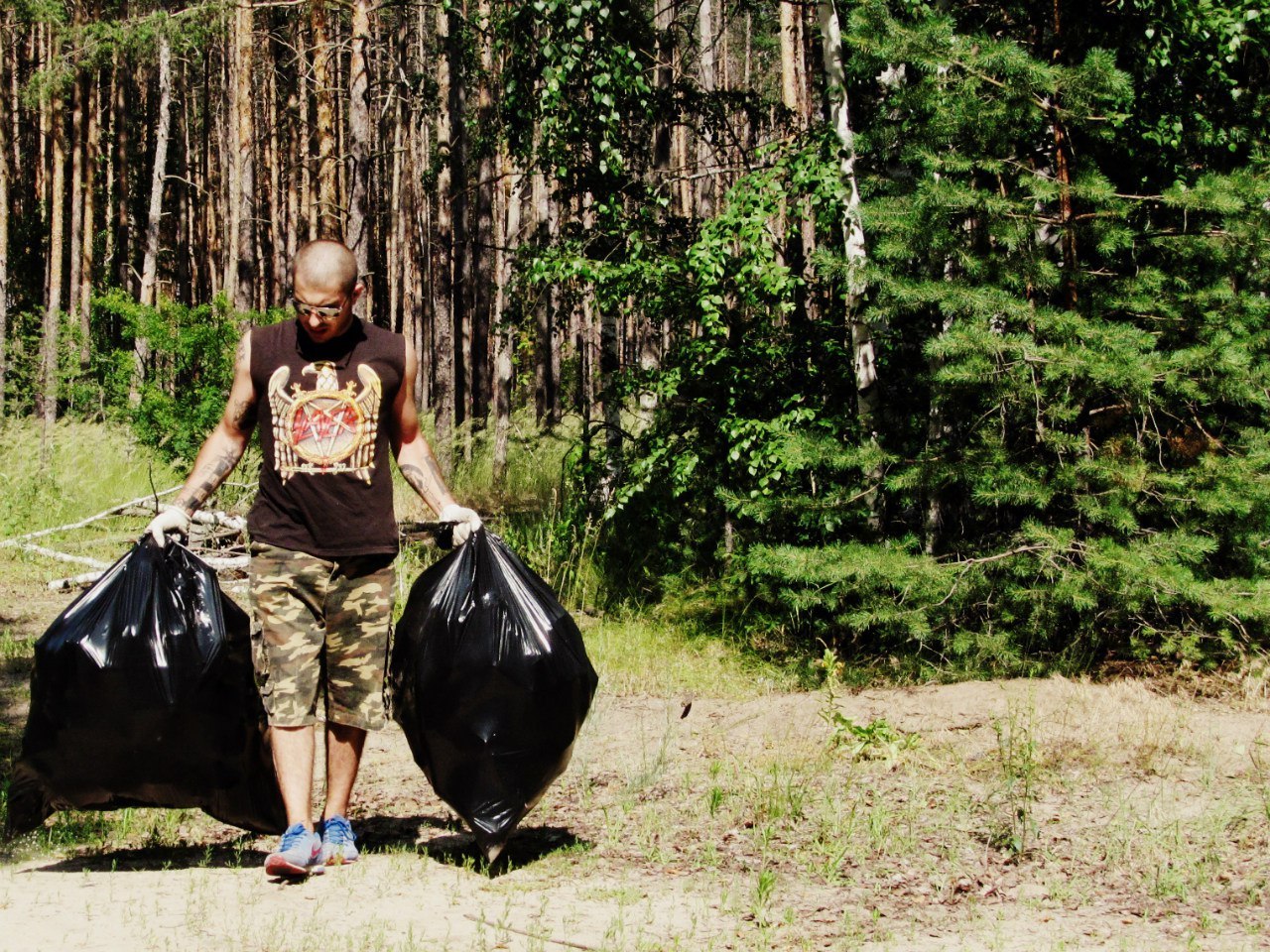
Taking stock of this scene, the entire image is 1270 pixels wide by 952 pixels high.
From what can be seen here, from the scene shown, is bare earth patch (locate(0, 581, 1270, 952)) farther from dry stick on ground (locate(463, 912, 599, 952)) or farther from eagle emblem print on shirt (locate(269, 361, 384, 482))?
eagle emblem print on shirt (locate(269, 361, 384, 482))

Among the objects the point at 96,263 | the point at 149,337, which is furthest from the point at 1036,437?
the point at 96,263

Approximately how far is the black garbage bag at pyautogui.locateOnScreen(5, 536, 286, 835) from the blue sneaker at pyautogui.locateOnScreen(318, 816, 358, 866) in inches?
8.9

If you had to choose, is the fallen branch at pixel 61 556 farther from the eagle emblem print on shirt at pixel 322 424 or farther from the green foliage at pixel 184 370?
the eagle emblem print on shirt at pixel 322 424

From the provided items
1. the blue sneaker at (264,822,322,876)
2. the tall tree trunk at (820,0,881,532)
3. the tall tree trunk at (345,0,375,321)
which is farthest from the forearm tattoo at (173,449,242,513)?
the tall tree trunk at (345,0,375,321)

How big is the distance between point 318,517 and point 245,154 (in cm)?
1981

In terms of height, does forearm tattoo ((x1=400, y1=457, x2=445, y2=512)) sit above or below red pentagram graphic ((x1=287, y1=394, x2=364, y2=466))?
below

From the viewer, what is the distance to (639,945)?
10.6ft

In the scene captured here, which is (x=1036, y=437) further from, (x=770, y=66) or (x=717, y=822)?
(x=770, y=66)

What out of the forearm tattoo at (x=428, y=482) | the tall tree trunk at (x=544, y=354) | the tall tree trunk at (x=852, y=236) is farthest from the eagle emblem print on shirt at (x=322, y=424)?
the tall tree trunk at (x=544, y=354)

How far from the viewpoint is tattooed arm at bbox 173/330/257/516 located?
3.84 meters

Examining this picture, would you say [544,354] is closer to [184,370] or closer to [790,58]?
[184,370]

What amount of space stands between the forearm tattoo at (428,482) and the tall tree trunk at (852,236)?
337cm

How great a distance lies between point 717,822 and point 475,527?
1.50 m

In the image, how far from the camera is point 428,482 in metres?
4.07
